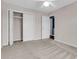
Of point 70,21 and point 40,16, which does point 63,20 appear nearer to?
point 70,21

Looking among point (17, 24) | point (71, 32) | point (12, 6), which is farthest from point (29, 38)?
point (71, 32)

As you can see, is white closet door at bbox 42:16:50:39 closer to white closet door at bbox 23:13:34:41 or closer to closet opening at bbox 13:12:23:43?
white closet door at bbox 23:13:34:41

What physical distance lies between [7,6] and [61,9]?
3.55 meters

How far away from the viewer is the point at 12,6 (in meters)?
4.34

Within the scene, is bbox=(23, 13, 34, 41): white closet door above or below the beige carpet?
above

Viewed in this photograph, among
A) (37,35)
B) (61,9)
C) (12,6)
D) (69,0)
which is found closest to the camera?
(69,0)

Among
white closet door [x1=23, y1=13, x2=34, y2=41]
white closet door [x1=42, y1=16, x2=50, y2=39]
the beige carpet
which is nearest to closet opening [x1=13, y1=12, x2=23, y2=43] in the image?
white closet door [x1=23, y1=13, x2=34, y2=41]

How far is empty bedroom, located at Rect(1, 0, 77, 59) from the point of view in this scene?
3648 mm

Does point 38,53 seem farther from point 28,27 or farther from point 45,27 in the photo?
point 45,27

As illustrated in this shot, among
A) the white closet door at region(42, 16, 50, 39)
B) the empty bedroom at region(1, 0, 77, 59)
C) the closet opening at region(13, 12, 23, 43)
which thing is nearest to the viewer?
the empty bedroom at region(1, 0, 77, 59)

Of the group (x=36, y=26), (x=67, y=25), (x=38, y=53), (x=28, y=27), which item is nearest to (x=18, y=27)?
(x=28, y=27)

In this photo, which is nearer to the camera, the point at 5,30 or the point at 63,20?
the point at 5,30

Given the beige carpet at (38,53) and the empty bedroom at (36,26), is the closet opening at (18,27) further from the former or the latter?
the beige carpet at (38,53)

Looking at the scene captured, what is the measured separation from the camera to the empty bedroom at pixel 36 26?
3.65 m
